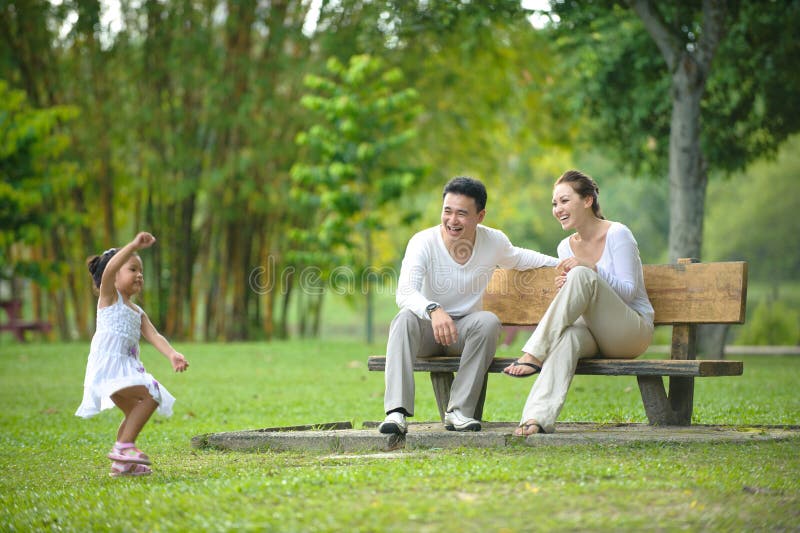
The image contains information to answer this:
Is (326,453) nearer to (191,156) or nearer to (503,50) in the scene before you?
(191,156)

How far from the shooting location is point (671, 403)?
260 inches

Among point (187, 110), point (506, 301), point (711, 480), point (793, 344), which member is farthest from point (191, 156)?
point (711, 480)

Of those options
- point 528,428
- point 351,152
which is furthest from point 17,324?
point 528,428

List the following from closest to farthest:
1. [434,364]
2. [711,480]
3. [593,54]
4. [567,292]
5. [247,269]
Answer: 1. [711,480]
2. [567,292]
3. [434,364]
4. [593,54]
5. [247,269]

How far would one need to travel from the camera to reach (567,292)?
599 cm

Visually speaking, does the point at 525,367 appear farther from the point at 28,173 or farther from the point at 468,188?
the point at 28,173

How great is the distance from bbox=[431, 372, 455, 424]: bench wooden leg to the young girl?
72.3 inches

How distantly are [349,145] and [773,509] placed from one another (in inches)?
651

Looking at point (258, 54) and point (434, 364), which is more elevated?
point (258, 54)

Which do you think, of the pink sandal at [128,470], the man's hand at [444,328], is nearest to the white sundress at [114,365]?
the pink sandal at [128,470]

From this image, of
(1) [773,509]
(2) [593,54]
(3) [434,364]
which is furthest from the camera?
(2) [593,54]

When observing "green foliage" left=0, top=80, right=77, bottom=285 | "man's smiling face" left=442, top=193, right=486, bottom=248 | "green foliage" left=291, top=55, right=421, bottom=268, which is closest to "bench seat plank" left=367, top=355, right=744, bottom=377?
"man's smiling face" left=442, top=193, right=486, bottom=248

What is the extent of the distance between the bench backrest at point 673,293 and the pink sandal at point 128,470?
2.58 m

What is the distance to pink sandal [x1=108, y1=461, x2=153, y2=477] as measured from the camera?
5.53 metres
